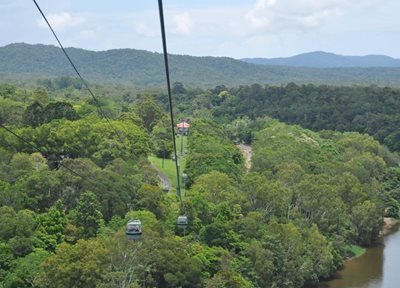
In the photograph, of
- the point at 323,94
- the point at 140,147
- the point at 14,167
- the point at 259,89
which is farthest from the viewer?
the point at 259,89

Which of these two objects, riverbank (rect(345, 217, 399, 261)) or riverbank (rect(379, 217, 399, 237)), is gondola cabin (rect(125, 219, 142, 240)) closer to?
riverbank (rect(345, 217, 399, 261))

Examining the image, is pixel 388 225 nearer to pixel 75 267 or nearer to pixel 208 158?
pixel 208 158

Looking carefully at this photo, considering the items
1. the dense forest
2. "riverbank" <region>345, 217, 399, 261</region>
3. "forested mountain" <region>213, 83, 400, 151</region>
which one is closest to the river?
"riverbank" <region>345, 217, 399, 261</region>

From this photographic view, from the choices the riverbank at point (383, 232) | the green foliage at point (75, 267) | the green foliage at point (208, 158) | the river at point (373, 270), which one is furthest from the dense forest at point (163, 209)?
the river at point (373, 270)

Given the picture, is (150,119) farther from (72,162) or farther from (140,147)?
(72,162)

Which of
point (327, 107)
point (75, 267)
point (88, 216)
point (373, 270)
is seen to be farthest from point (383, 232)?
point (327, 107)

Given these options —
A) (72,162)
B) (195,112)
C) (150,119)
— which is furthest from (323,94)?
(72,162)
